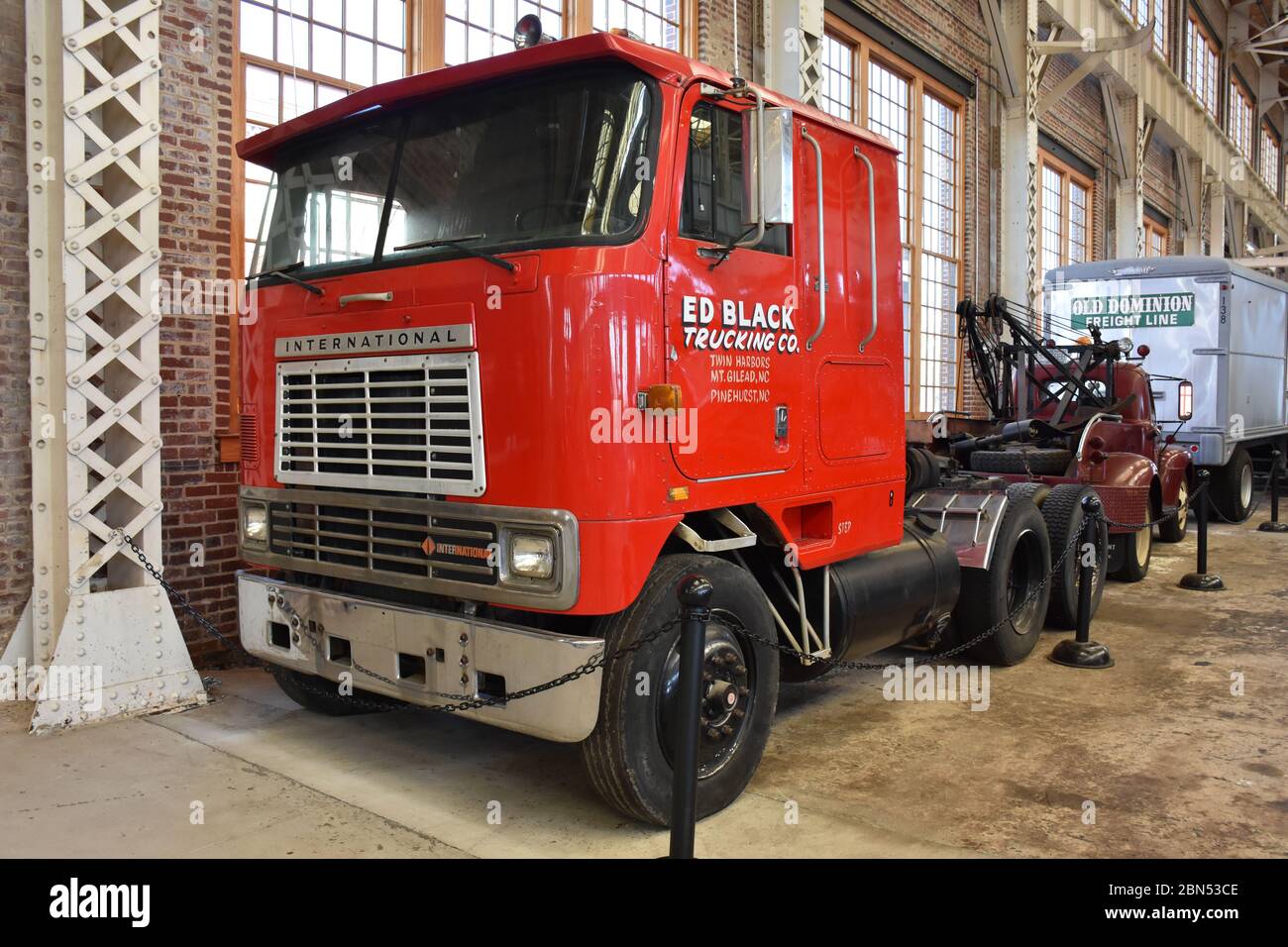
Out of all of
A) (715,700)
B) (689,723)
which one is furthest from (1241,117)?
(689,723)

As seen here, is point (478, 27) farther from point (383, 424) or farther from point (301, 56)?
point (383, 424)

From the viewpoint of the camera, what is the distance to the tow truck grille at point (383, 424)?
3.85 m

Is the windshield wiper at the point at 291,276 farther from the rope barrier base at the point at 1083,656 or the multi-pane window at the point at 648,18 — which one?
the multi-pane window at the point at 648,18

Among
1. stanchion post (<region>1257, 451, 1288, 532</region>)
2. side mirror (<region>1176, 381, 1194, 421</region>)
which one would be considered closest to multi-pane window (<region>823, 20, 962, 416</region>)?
side mirror (<region>1176, 381, 1194, 421</region>)

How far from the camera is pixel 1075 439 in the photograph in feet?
31.3

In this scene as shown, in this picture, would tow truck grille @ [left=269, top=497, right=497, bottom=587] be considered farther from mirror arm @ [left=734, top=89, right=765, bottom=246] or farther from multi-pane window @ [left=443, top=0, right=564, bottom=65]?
multi-pane window @ [left=443, top=0, right=564, bottom=65]

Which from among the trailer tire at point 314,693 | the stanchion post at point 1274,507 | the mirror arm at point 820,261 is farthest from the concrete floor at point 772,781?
the stanchion post at point 1274,507

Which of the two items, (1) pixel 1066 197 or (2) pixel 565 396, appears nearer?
(2) pixel 565 396

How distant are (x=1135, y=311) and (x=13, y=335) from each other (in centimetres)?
1227

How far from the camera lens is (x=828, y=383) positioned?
15.8ft

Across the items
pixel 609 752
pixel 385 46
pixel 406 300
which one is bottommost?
pixel 609 752

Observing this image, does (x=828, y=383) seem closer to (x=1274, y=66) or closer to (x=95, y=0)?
(x=95, y=0)
